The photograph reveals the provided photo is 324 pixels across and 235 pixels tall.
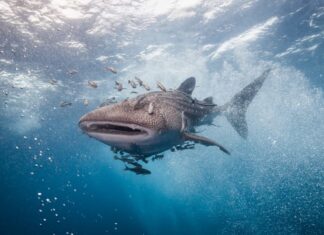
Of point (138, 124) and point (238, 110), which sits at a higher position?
point (138, 124)

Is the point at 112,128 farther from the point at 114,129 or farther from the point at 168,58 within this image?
the point at 168,58

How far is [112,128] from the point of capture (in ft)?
11.8

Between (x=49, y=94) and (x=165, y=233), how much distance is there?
3603 centimetres

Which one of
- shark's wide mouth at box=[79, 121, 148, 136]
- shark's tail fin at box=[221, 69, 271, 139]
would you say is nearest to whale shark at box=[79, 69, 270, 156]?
shark's wide mouth at box=[79, 121, 148, 136]

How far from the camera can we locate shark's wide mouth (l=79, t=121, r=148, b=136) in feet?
11.3

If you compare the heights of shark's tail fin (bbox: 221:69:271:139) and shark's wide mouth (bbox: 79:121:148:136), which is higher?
shark's wide mouth (bbox: 79:121:148:136)

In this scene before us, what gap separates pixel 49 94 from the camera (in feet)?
86.6

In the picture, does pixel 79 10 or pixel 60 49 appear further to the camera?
pixel 60 49

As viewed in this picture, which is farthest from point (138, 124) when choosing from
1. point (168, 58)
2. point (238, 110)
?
point (168, 58)

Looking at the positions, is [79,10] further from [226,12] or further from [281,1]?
[281,1]

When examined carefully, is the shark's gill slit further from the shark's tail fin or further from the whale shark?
the shark's tail fin

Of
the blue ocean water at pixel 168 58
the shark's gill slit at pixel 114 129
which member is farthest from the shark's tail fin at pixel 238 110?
the shark's gill slit at pixel 114 129

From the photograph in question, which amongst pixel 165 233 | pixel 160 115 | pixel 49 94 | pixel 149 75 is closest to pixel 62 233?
pixel 165 233

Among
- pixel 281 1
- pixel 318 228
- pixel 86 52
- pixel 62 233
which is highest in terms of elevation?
pixel 281 1
